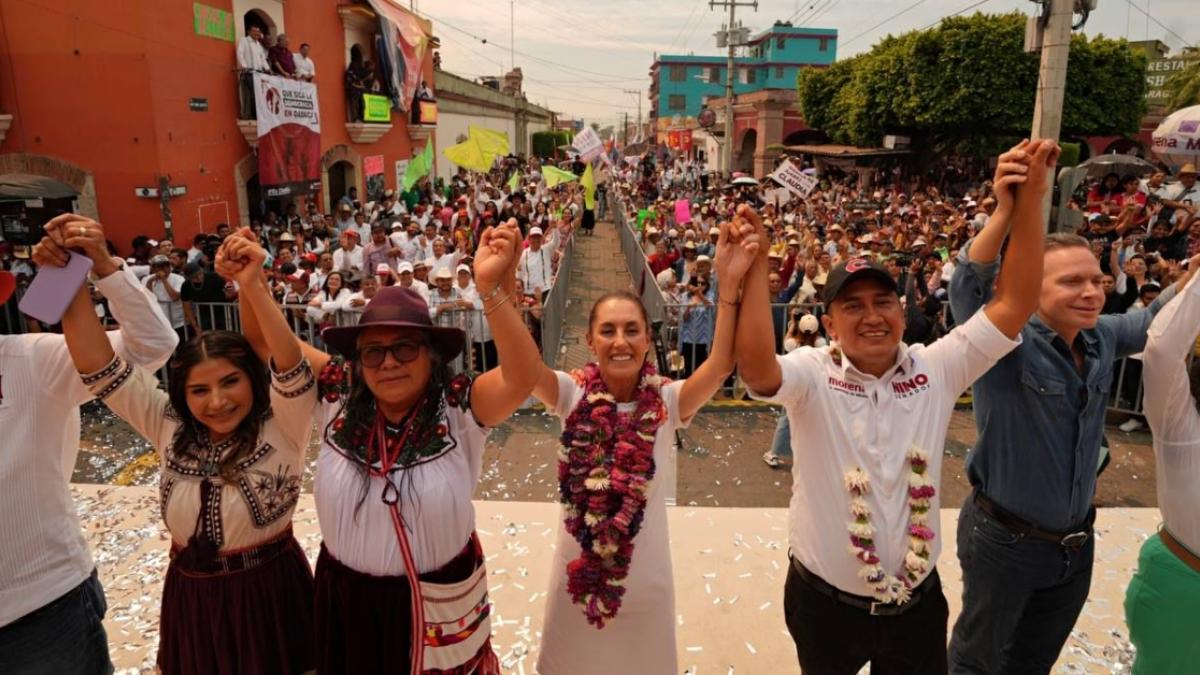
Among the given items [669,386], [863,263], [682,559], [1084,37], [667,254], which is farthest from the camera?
[1084,37]

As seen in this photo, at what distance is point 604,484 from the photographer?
2.36m

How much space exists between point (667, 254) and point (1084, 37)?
83.2 ft

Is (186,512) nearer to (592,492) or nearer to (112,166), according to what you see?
(592,492)

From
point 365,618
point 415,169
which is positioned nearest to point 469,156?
point 415,169

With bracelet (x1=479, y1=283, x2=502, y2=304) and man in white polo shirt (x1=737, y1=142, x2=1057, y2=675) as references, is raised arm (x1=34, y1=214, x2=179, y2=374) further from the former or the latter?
man in white polo shirt (x1=737, y1=142, x2=1057, y2=675)

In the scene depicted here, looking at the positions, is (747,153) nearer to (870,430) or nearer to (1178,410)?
(1178,410)

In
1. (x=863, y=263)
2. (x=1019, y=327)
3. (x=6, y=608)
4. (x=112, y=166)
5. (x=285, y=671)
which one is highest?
(x=112, y=166)

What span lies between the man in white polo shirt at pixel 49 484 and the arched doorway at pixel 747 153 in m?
46.5

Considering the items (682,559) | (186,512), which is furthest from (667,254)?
(186,512)

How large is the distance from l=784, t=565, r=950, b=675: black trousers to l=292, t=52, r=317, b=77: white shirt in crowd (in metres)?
14.9

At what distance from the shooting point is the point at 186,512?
218 cm

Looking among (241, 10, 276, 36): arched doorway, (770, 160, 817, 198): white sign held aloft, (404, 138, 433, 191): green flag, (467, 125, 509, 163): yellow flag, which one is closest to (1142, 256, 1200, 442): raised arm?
(770, 160, 817, 198): white sign held aloft

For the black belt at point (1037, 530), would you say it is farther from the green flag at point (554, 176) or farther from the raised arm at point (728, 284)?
the green flag at point (554, 176)

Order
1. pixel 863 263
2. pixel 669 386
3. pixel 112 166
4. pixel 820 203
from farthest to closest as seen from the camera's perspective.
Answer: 1. pixel 820 203
2. pixel 112 166
3. pixel 669 386
4. pixel 863 263
